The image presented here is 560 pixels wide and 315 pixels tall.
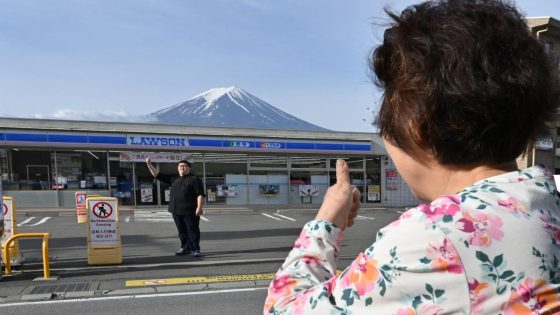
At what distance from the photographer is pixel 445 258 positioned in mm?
765

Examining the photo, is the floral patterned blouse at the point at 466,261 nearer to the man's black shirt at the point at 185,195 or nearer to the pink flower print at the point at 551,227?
the pink flower print at the point at 551,227

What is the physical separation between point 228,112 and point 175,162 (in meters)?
81.5

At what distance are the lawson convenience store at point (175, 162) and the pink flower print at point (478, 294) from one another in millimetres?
16097

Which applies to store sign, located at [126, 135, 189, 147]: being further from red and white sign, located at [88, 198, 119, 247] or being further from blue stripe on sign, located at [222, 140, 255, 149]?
red and white sign, located at [88, 198, 119, 247]

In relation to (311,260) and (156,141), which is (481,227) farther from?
(156,141)

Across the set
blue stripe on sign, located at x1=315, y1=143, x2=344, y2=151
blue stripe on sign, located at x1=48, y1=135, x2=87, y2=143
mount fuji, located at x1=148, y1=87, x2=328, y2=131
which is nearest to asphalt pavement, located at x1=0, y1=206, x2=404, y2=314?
A: blue stripe on sign, located at x1=48, y1=135, x2=87, y2=143

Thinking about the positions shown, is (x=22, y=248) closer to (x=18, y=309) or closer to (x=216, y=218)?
(x=18, y=309)

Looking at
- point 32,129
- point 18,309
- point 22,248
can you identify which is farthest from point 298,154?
point 18,309

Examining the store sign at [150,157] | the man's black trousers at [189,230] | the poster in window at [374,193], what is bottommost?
the poster in window at [374,193]

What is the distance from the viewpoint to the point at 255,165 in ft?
70.9

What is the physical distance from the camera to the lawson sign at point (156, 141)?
19.6 metres

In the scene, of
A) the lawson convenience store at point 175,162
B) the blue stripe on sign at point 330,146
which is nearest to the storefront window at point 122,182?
the lawson convenience store at point 175,162

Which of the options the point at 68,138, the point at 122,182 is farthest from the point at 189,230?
the point at 68,138

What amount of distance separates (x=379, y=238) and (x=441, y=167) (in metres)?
0.26
